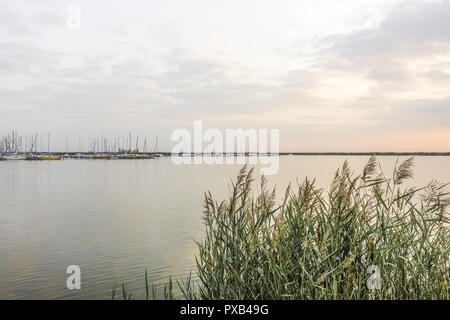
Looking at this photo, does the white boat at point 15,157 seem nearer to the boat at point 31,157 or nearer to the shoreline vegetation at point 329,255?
the boat at point 31,157

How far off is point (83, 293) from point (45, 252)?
7.81 meters

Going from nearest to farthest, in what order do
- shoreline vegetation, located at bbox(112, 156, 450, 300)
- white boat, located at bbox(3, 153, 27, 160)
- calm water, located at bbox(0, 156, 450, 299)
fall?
1. shoreline vegetation, located at bbox(112, 156, 450, 300)
2. calm water, located at bbox(0, 156, 450, 299)
3. white boat, located at bbox(3, 153, 27, 160)

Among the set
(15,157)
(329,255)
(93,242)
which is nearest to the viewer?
(329,255)

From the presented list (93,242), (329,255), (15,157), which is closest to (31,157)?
(15,157)

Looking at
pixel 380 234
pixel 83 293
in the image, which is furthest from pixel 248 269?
pixel 83 293

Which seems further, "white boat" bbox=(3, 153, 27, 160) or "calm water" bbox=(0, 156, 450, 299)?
"white boat" bbox=(3, 153, 27, 160)

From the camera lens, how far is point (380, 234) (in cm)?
621

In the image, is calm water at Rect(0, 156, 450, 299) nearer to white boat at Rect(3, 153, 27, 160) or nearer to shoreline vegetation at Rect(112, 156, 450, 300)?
shoreline vegetation at Rect(112, 156, 450, 300)

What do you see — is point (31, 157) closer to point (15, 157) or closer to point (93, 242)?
point (15, 157)

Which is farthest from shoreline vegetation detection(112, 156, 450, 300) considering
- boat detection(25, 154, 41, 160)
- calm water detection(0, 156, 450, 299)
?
boat detection(25, 154, 41, 160)

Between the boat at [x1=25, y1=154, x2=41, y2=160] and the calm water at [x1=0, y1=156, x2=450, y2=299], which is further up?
the boat at [x1=25, y1=154, x2=41, y2=160]

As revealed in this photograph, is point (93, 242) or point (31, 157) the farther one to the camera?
point (31, 157)

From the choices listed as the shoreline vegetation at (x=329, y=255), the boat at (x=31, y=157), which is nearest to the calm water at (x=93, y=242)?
the shoreline vegetation at (x=329, y=255)
